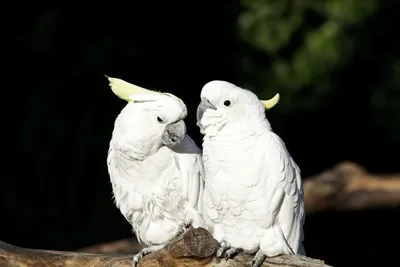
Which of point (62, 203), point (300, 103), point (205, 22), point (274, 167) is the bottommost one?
point (62, 203)

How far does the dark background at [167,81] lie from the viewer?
524 centimetres

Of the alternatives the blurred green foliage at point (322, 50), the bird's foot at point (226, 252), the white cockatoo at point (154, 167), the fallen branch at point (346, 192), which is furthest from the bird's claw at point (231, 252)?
the blurred green foliage at point (322, 50)

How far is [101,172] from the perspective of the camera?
18.9 ft

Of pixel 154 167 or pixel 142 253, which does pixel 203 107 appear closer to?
pixel 154 167

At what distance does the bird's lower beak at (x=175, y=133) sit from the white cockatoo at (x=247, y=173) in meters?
0.07

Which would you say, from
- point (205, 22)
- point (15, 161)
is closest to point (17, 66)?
point (15, 161)

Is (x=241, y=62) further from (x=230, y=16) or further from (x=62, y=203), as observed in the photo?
(x=62, y=203)

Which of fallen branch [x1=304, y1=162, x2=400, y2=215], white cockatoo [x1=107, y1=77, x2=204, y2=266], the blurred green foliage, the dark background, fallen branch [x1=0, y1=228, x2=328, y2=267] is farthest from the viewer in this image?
the dark background

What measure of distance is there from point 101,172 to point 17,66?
959mm

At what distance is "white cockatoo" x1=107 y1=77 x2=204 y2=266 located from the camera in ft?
8.73

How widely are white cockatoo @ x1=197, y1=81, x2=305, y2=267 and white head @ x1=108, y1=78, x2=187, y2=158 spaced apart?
88 mm

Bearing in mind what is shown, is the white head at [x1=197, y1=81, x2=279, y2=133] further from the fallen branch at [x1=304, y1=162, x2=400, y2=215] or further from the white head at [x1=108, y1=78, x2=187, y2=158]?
the fallen branch at [x1=304, y1=162, x2=400, y2=215]

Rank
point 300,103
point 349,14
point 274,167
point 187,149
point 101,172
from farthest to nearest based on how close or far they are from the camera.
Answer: point 101,172 < point 300,103 < point 349,14 < point 187,149 < point 274,167

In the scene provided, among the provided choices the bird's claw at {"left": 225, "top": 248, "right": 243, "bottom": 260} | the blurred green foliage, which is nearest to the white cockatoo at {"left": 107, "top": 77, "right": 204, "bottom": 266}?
the bird's claw at {"left": 225, "top": 248, "right": 243, "bottom": 260}
